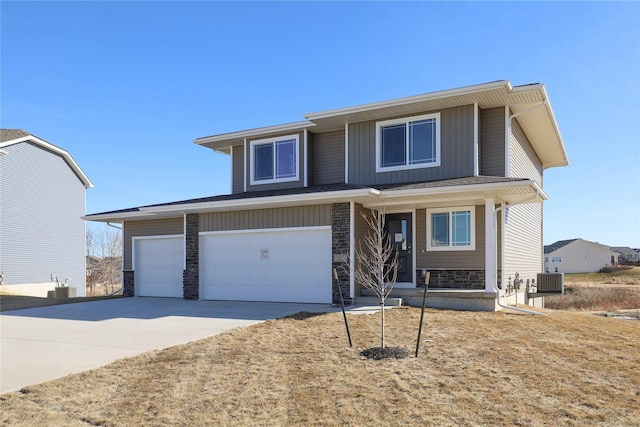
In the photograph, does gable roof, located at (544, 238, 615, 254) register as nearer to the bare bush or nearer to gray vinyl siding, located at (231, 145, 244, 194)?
the bare bush

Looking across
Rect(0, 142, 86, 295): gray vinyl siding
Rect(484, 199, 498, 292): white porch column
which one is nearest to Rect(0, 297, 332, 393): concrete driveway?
Rect(484, 199, 498, 292): white porch column

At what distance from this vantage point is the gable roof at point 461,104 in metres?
12.1

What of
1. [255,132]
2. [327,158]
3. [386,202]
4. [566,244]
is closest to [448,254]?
[386,202]

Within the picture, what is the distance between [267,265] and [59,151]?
17.7 m

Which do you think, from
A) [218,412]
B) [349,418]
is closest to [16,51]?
[218,412]

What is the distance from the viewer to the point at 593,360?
6605 mm

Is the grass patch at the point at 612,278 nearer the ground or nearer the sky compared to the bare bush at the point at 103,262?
nearer the ground

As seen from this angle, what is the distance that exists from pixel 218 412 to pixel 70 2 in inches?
481

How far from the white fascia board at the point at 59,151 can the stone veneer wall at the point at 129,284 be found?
388 inches

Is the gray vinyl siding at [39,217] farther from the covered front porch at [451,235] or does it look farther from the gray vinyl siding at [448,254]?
the gray vinyl siding at [448,254]

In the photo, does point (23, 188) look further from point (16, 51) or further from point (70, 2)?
point (70, 2)

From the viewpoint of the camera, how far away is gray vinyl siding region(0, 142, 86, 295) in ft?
73.9

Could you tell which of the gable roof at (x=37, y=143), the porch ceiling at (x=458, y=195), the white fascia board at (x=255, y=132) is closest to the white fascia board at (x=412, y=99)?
the white fascia board at (x=255, y=132)

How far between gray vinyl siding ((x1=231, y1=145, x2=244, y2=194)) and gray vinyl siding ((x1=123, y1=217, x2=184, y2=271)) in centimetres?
221
